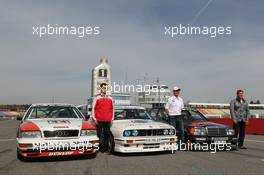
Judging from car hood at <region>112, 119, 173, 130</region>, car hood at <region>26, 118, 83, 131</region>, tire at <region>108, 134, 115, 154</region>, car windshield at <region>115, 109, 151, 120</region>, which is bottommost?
tire at <region>108, 134, 115, 154</region>

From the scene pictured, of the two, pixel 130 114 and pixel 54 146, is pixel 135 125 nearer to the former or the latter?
pixel 130 114

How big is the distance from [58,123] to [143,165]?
2.10 meters

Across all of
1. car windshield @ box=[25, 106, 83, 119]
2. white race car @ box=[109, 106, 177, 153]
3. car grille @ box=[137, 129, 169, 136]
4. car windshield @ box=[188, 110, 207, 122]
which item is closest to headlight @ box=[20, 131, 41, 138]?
car windshield @ box=[25, 106, 83, 119]

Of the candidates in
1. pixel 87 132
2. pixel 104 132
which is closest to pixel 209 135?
pixel 104 132

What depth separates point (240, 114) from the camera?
1011 centimetres

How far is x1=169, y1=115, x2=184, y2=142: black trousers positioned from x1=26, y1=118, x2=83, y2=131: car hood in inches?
107

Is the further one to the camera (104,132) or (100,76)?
(100,76)

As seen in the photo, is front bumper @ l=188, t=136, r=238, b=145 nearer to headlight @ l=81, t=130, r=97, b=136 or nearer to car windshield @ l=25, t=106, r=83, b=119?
headlight @ l=81, t=130, r=97, b=136

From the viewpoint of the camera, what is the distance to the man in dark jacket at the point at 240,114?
33.1ft

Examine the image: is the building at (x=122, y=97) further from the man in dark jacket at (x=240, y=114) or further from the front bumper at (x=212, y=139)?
the front bumper at (x=212, y=139)

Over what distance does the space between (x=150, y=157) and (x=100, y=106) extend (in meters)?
1.83

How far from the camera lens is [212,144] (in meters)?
9.38

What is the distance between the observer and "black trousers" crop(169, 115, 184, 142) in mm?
9625

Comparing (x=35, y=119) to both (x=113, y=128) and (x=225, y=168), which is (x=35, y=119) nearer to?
(x=113, y=128)
